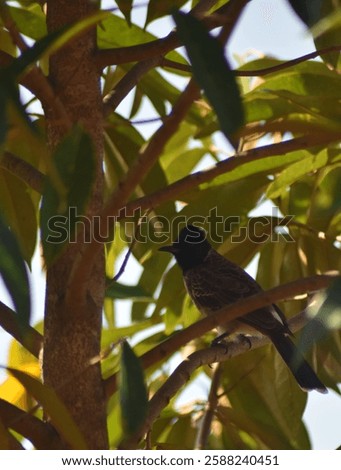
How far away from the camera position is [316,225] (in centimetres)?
247

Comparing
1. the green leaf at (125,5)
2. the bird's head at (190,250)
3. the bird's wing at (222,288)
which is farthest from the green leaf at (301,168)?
the bird's head at (190,250)

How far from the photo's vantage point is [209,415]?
2.14 metres

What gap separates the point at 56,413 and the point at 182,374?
41 cm

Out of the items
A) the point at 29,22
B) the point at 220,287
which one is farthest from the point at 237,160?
the point at 220,287

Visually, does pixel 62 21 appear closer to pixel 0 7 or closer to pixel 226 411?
pixel 0 7

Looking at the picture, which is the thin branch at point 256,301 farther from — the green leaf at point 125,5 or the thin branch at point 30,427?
the green leaf at point 125,5

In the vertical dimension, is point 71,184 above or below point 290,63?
below

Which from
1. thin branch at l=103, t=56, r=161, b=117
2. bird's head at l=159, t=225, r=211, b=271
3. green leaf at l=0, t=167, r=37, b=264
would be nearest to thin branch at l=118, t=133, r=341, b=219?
thin branch at l=103, t=56, r=161, b=117

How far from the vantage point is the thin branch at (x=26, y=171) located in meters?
1.82

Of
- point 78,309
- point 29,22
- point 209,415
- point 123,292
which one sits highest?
point 29,22

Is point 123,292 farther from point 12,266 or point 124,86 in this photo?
point 12,266

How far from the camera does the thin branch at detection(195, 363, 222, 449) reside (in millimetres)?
1974

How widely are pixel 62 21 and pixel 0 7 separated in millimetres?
337

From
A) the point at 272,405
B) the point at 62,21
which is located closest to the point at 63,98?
the point at 62,21
